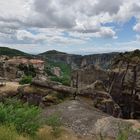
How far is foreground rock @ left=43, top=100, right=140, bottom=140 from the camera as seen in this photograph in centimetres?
2206

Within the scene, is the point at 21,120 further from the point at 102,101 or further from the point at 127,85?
the point at 127,85

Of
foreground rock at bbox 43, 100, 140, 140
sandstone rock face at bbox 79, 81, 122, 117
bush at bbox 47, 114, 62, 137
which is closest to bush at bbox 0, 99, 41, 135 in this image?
bush at bbox 47, 114, 62, 137

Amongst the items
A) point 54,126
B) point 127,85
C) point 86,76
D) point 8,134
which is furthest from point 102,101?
point 86,76

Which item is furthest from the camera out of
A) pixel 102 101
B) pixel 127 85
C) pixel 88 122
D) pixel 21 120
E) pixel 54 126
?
pixel 127 85

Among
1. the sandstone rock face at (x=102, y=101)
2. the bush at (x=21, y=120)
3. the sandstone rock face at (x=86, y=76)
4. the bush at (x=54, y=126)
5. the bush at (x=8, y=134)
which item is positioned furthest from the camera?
the sandstone rock face at (x=86, y=76)

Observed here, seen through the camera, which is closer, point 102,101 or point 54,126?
point 54,126

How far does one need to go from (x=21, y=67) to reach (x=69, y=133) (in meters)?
90.6

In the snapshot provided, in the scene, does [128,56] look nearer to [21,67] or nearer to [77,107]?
[77,107]

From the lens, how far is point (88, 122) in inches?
964

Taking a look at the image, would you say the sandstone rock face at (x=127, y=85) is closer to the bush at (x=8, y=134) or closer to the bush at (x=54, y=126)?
the bush at (x=54, y=126)

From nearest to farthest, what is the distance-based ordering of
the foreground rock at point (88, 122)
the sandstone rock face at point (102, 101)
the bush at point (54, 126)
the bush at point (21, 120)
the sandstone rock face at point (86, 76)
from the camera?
1. the bush at point (21, 120)
2. the bush at point (54, 126)
3. the foreground rock at point (88, 122)
4. the sandstone rock face at point (102, 101)
5. the sandstone rock face at point (86, 76)

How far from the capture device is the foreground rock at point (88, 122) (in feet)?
72.4

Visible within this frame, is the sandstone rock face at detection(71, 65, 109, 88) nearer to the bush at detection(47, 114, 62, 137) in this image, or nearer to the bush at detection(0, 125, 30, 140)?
the bush at detection(47, 114, 62, 137)

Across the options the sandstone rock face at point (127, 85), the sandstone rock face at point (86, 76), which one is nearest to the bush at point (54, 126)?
the sandstone rock face at point (127, 85)
